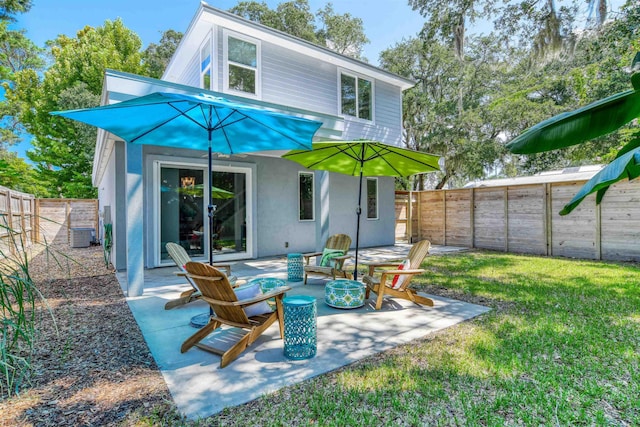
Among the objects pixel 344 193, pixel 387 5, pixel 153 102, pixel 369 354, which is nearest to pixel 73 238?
pixel 344 193

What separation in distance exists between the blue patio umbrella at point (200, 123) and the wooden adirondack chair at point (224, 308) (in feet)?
1.65

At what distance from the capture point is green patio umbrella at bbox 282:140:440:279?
5316 millimetres

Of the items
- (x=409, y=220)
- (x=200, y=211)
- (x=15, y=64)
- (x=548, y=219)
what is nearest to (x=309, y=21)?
(x=409, y=220)

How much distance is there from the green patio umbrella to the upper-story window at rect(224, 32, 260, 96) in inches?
157

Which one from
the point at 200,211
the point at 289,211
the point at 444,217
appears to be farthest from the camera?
the point at 444,217

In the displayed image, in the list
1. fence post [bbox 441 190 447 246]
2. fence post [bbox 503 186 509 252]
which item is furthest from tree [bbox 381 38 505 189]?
fence post [bbox 503 186 509 252]

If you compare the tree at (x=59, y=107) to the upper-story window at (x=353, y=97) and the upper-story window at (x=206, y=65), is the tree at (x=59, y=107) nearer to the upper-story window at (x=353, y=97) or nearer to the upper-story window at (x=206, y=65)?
the upper-story window at (x=206, y=65)

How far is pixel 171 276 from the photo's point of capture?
23.5 ft

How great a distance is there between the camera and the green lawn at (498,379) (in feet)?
7.95

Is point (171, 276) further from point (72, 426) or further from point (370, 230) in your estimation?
point (370, 230)

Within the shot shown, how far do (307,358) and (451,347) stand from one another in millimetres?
1550

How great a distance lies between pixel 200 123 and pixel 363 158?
2618 millimetres

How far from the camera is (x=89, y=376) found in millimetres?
3016

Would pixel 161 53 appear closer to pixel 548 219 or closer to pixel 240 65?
pixel 240 65
